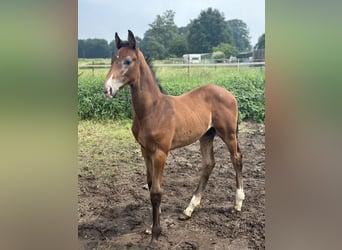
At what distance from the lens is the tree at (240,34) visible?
1.52m

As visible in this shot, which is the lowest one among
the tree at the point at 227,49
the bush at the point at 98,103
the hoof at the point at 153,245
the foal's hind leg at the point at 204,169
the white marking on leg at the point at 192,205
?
the hoof at the point at 153,245

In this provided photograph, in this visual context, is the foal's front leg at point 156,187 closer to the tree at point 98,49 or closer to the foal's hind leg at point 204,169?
the foal's hind leg at point 204,169

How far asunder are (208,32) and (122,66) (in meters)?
0.38

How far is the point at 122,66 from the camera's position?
4.95ft

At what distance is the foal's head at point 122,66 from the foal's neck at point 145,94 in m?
0.04

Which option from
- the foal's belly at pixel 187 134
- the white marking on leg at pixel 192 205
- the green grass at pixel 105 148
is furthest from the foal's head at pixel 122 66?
the white marking on leg at pixel 192 205

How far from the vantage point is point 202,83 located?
1579mm

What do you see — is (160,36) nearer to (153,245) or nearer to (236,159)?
(236,159)

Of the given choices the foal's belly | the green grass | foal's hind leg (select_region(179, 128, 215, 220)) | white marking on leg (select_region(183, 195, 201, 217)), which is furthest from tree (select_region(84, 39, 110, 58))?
white marking on leg (select_region(183, 195, 201, 217))

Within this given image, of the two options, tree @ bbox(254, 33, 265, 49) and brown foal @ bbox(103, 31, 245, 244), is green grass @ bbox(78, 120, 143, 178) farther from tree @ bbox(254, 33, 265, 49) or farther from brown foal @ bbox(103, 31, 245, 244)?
tree @ bbox(254, 33, 265, 49)
